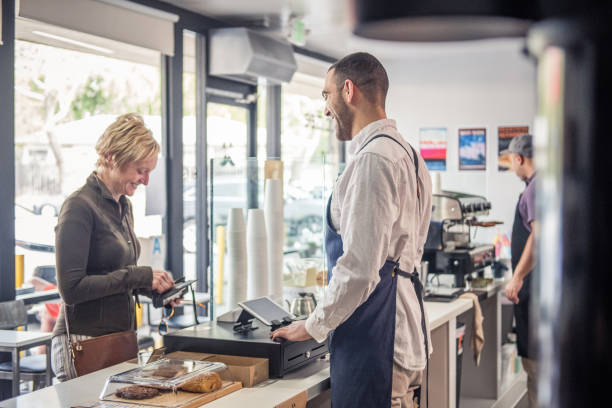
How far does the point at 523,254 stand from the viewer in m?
3.78

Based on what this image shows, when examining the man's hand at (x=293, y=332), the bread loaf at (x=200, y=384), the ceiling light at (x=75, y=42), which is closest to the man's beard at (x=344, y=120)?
the man's hand at (x=293, y=332)

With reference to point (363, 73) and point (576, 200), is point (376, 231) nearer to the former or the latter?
point (363, 73)

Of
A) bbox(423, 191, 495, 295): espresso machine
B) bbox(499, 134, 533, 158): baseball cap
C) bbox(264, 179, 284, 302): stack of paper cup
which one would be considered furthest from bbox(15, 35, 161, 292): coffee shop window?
bbox(499, 134, 533, 158): baseball cap

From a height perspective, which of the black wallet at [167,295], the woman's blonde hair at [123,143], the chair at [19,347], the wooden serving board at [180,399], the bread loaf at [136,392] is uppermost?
the woman's blonde hair at [123,143]

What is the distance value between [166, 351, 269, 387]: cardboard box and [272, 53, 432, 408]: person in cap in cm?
10

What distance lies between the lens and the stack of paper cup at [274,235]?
2.57 meters

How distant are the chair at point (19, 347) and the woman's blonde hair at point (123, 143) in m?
1.27

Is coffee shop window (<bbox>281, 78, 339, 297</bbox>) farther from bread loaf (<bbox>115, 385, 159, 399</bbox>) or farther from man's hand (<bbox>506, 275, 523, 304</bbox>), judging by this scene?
man's hand (<bbox>506, 275, 523, 304</bbox>)

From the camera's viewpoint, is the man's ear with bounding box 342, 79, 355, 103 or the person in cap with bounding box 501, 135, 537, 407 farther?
the person in cap with bounding box 501, 135, 537, 407

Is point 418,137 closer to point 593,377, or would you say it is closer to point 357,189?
point 357,189

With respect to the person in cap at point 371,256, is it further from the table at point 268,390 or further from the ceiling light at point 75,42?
the ceiling light at point 75,42

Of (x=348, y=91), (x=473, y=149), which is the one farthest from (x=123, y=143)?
(x=473, y=149)

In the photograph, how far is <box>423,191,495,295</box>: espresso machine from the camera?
13.5 ft

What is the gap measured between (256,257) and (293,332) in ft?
1.67
